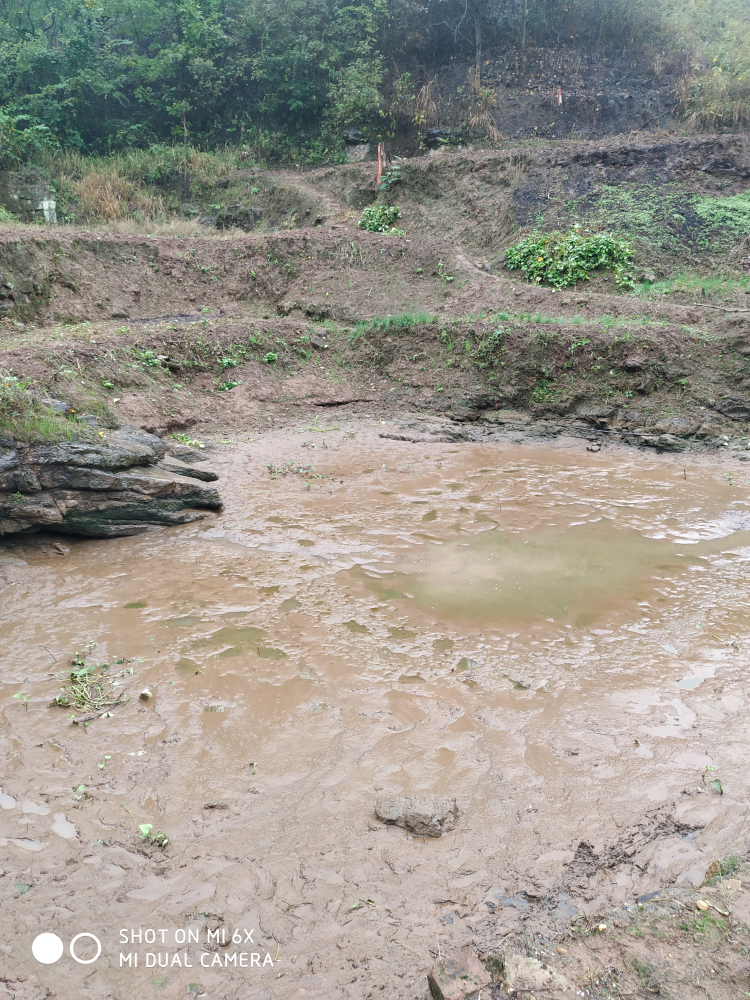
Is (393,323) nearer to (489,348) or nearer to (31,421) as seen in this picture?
(489,348)

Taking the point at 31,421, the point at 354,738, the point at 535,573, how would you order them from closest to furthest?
the point at 354,738 → the point at 535,573 → the point at 31,421

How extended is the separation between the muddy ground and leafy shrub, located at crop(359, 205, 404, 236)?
566cm

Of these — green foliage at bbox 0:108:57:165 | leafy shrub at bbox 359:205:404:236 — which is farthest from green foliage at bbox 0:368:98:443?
green foliage at bbox 0:108:57:165

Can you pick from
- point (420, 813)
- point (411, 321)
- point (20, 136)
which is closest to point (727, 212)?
point (411, 321)

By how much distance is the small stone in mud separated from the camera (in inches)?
118

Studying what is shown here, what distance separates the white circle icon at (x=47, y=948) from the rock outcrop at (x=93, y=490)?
4500mm

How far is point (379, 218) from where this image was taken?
15906 millimetres

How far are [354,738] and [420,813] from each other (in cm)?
73

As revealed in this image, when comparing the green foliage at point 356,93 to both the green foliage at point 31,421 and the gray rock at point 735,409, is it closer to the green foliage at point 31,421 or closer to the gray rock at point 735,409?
the gray rock at point 735,409

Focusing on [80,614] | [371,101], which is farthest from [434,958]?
[371,101]

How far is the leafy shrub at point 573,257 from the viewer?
12523mm

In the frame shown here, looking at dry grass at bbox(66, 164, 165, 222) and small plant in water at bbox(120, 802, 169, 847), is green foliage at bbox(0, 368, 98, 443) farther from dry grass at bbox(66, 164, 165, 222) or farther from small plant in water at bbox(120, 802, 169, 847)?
dry grass at bbox(66, 164, 165, 222)

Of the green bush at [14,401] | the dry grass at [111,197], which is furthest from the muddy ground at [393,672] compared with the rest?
the dry grass at [111,197]

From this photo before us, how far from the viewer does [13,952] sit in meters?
2.40
